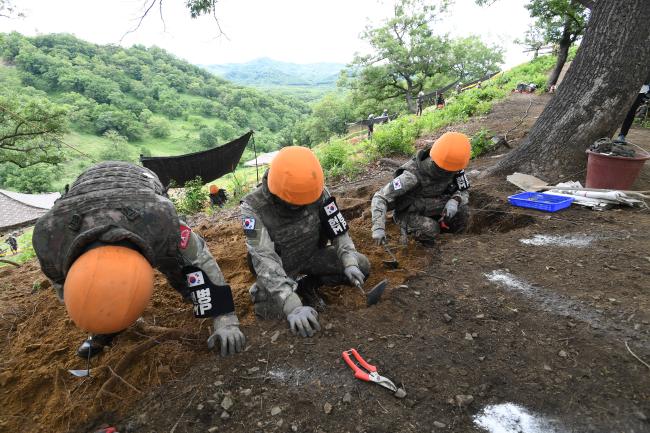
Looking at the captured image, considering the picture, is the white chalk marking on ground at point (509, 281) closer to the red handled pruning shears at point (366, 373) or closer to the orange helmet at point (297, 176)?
the red handled pruning shears at point (366, 373)

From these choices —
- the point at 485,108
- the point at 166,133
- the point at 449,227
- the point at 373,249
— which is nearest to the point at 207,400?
the point at 373,249

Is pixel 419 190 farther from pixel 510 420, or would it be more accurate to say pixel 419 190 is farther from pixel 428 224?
pixel 510 420

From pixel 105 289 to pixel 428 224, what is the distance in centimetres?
286

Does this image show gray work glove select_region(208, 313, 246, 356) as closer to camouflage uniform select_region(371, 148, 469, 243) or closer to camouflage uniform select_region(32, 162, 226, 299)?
camouflage uniform select_region(32, 162, 226, 299)

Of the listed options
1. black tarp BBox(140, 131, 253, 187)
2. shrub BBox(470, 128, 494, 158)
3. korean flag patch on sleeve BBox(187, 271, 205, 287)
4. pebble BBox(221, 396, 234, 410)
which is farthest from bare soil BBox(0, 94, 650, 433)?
black tarp BBox(140, 131, 253, 187)

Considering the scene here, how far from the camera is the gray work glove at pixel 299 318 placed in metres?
1.93

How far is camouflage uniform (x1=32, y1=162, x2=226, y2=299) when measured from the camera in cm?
146

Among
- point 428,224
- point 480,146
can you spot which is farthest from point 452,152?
point 480,146

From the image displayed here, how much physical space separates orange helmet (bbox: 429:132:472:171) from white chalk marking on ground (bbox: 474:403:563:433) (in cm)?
211

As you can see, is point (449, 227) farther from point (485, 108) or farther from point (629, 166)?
point (485, 108)

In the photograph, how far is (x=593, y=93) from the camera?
12.2ft

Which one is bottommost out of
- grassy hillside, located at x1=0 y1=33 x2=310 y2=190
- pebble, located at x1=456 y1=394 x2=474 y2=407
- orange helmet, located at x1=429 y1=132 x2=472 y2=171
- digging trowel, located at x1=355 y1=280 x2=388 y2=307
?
pebble, located at x1=456 y1=394 x2=474 y2=407

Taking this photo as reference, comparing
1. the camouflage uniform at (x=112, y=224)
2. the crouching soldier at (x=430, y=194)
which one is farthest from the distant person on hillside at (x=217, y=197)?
the camouflage uniform at (x=112, y=224)

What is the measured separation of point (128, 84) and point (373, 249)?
7186cm
